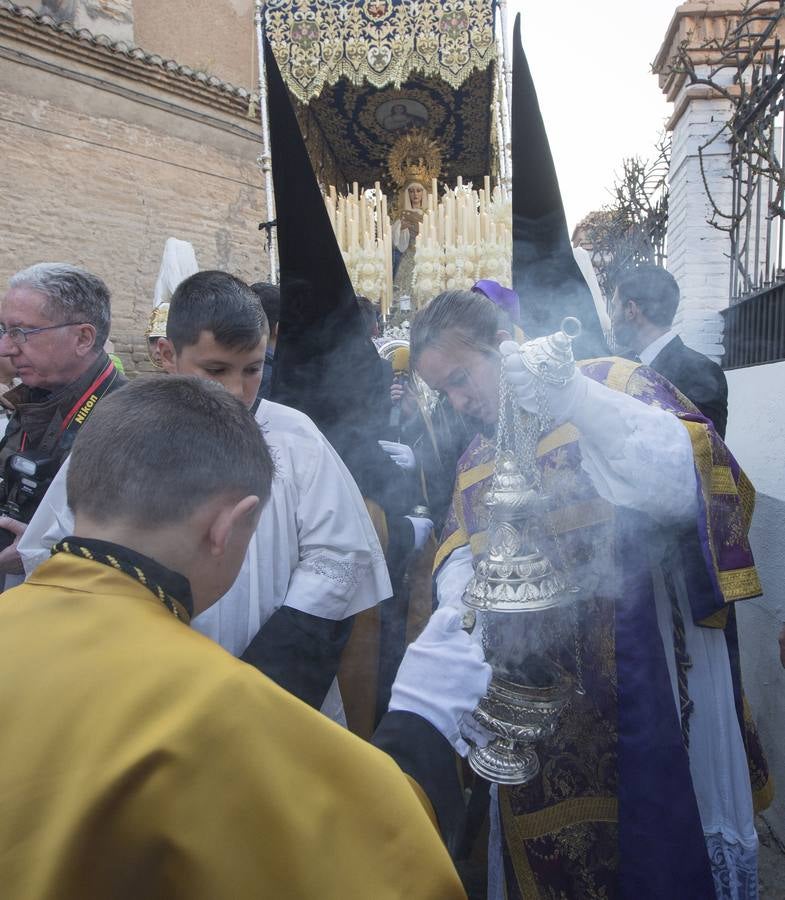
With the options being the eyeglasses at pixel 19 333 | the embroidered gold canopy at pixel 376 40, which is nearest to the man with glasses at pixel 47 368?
the eyeglasses at pixel 19 333

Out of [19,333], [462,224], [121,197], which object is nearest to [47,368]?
[19,333]

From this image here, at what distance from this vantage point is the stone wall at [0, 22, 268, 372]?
34.8ft

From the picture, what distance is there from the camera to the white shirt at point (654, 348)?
3.52 m

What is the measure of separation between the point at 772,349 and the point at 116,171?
11.4m

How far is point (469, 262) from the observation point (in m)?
5.02

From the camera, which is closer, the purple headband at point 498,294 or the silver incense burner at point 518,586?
the silver incense burner at point 518,586

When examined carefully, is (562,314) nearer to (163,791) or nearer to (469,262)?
(163,791)

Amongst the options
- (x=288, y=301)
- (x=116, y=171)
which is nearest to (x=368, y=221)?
(x=288, y=301)

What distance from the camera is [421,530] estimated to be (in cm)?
266

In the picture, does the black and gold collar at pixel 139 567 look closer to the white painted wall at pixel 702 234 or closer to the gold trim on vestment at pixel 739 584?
the gold trim on vestment at pixel 739 584

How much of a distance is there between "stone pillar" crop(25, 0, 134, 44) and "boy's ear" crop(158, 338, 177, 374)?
1224 centimetres

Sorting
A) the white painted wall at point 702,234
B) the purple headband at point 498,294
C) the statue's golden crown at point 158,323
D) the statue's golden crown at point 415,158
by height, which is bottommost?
the purple headband at point 498,294

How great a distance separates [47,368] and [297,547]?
1159 millimetres

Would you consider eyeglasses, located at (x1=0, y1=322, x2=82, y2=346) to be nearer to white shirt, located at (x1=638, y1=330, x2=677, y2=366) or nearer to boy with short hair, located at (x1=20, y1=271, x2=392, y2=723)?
boy with short hair, located at (x1=20, y1=271, x2=392, y2=723)
